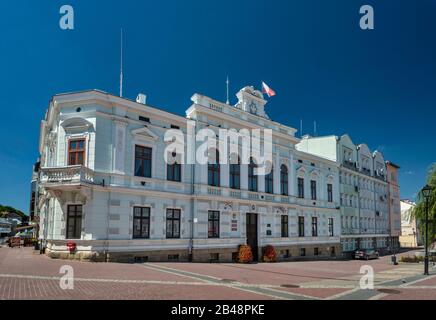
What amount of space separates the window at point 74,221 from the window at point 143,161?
4.31 meters

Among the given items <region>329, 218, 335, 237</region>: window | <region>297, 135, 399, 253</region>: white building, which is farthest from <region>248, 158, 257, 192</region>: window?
<region>297, 135, 399, 253</region>: white building

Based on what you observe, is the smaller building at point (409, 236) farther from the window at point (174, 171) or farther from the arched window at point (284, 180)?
the window at point (174, 171)

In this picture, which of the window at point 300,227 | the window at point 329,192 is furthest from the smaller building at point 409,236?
the window at point 300,227

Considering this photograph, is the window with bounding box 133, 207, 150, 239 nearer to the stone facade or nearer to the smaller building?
the stone facade

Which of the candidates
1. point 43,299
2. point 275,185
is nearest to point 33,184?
point 275,185

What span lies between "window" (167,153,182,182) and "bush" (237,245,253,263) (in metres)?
7.55

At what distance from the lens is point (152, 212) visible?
79.0ft

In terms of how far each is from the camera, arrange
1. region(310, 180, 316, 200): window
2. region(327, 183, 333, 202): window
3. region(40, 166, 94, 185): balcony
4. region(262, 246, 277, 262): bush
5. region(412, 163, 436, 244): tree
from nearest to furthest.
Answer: region(40, 166, 94, 185): balcony → region(412, 163, 436, 244): tree → region(262, 246, 277, 262): bush → region(310, 180, 316, 200): window → region(327, 183, 333, 202): window

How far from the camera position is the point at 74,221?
2158 centimetres

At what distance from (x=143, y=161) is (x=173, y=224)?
4901 mm

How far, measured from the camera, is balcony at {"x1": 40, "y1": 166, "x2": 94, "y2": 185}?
68.1 ft

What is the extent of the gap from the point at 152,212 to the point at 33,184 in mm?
65664

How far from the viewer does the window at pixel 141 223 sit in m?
23.2
